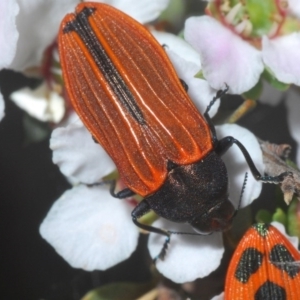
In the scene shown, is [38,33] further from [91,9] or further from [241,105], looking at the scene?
[241,105]

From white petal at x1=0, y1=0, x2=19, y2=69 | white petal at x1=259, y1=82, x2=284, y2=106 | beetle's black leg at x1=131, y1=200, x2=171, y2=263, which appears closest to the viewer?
white petal at x1=0, y1=0, x2=19, y2=69

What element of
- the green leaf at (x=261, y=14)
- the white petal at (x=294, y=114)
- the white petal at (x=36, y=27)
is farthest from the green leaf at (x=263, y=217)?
the white petal at (x=36, y=27)

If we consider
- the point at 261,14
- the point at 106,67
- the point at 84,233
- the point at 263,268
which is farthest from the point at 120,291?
the point at 261,14

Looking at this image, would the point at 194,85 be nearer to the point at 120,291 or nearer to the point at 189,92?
the point at 189,92

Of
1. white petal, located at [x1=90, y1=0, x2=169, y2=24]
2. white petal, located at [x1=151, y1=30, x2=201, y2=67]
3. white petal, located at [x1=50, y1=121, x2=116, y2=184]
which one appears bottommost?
white petal, located at [x1=50, y1=121, x2=116, y2=184]

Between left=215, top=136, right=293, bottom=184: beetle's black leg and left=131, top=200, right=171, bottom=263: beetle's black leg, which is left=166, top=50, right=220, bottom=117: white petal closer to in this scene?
left=215, top=136, right=293, bottom=184: beetle's black leg

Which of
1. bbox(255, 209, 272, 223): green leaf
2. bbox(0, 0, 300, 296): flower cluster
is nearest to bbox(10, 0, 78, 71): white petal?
bbox(0, 0, 300, 296): flower cluster
